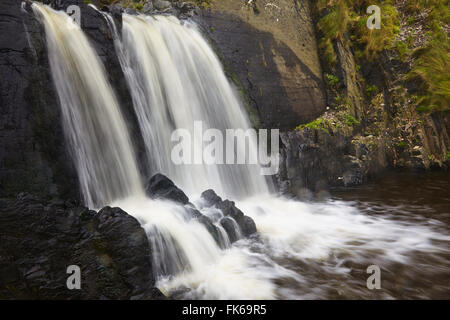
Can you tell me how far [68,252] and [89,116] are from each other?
265 centimetres

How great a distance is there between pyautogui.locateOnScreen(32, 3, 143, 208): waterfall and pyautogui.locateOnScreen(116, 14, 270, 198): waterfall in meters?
0.65

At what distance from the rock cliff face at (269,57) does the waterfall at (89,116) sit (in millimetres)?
3744

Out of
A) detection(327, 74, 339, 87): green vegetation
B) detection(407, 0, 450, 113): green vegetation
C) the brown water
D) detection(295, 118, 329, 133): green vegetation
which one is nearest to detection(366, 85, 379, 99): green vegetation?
detection(407, 0, 450, 113): green vegetation

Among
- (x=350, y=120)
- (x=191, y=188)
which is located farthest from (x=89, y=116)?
(x=350, y=120)

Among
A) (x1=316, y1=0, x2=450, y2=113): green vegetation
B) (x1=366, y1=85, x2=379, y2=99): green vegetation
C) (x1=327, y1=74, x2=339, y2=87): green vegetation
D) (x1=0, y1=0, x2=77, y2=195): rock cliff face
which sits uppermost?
(x1=316, y1=0, x2=450, y2=113): green vegetation

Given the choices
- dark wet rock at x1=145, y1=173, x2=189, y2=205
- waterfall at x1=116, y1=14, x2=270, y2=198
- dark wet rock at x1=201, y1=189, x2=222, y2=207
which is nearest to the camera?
dark wet rock at x1=145, y1=173, x2=189, y2=205

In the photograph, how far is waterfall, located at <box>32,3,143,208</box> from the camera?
499 centimetres

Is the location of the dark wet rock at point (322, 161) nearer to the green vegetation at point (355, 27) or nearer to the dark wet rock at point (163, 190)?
the green vegetation at point (355, 27)

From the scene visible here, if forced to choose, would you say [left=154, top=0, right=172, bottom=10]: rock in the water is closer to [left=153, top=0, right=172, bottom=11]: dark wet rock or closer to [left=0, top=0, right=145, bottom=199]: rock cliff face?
[left=153, top=0, right=172, bottom=11]: dark wet rock

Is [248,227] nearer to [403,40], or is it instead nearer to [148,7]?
[148,7]

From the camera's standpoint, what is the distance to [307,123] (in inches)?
363

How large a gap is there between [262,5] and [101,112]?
251 inches

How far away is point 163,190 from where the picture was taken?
18.0ft

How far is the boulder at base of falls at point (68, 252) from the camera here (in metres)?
3.14
